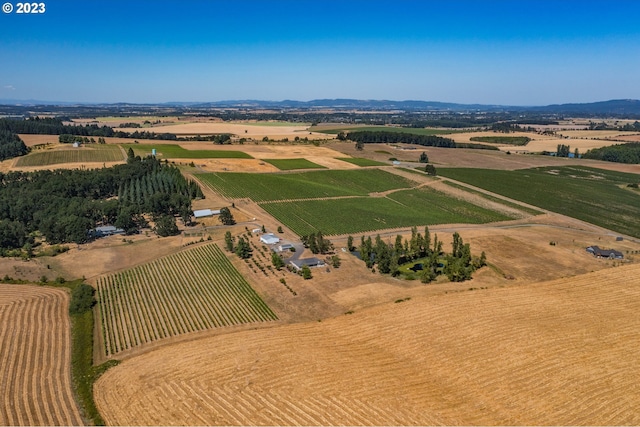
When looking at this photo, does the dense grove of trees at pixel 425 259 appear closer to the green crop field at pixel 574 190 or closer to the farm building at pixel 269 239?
the farm building at pixel 269 239

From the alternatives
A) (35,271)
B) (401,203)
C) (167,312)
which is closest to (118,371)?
(167,312)

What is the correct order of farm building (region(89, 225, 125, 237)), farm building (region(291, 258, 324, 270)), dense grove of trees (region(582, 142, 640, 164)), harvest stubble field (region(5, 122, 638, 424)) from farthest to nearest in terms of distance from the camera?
dense grove of trees (region(582, 142, 640, 164)) → farm building (region(89, 225, 125, 237)) → farm building (region(291, 258, 324, 270)) → harvest stubble field (region(5, 122, 638, 424))

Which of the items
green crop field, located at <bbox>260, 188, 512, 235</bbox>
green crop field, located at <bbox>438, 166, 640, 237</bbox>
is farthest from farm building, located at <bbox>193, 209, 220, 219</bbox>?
green crop field, located at <bbox>438, 166, 640, 237</bbox>

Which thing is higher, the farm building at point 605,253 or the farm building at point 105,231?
the farm building at point 105,231

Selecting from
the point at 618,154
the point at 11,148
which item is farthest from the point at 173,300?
the point at 618,154

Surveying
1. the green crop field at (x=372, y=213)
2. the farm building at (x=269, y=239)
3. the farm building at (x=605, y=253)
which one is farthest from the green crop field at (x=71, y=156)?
the farm building at (x=605, y=253)

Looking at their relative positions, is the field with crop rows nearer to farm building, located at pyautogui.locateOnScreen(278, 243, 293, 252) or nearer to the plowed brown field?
the plowed brown field

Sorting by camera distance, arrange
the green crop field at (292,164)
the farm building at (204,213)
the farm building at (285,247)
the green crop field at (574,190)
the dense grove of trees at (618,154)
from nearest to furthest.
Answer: the farm building at (285,247) < the farm building at (204,213) < the green crop field at (574,190) < the green crop field at (292,164) < the dense grove of trees at (618,154)
